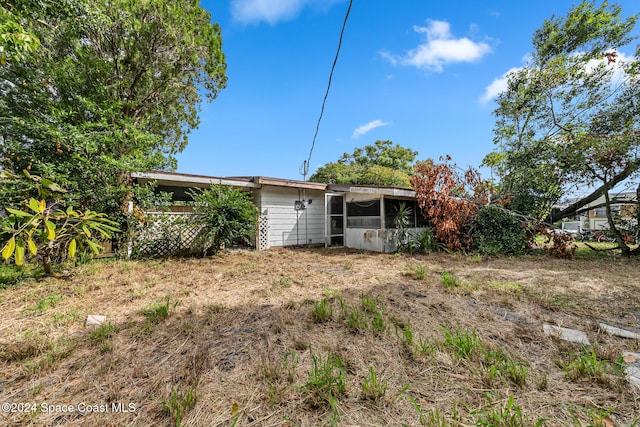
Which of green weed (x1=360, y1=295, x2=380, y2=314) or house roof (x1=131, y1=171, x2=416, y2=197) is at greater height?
house roof (x1=131, y1=171, x2=416, y2=197)

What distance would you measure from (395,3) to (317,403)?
254 inches

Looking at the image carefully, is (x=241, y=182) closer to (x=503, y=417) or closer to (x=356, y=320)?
(x=356, y=320)

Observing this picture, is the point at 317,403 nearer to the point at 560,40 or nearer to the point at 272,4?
the point at 272,4

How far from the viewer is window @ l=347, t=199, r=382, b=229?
27.5ft

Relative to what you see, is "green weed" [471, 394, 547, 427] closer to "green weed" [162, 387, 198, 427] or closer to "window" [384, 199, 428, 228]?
"green weed" [162, 387, 198, 427]

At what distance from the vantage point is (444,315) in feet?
9.57

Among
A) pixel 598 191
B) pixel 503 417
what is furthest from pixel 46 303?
pixel 598 191

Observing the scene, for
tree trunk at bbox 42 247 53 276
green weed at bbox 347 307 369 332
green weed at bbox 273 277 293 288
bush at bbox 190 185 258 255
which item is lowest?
green weed at bbox 347 307 369 332

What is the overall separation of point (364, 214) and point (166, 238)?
20.8ft

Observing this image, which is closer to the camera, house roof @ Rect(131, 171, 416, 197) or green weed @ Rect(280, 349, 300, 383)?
green weed @ Rect(280, 349, 300, 383)

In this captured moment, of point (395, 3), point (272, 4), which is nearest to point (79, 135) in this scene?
point (272, 4)

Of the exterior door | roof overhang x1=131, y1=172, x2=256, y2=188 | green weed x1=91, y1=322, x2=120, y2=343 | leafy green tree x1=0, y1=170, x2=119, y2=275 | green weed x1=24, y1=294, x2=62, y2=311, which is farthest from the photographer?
the exterior door

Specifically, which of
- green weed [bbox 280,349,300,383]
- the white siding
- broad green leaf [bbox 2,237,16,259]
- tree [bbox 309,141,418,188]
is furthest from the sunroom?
tree [bbox 309,141,418,188]

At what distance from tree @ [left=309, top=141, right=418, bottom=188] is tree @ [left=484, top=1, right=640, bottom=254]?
12.5 meters
